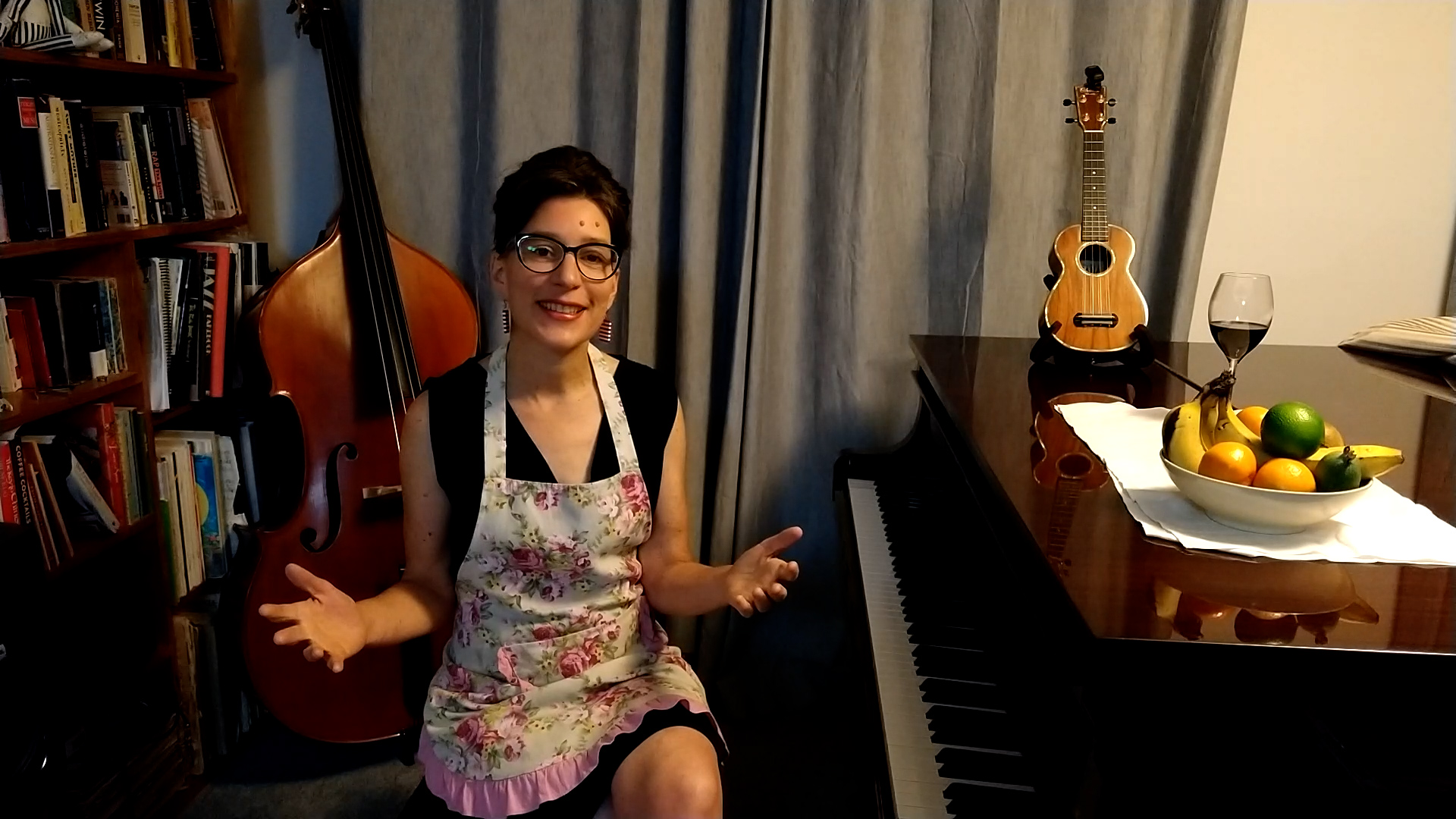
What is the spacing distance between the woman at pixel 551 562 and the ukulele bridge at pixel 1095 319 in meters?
0.72

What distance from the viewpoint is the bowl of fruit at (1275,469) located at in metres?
0.78

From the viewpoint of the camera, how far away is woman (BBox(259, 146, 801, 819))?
1068 millimetres

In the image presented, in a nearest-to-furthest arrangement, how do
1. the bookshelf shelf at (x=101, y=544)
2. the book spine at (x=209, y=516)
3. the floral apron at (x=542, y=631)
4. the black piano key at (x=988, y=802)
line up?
1. the black piano key at (x=988, y=802)
2. the floral apron at (x=542, y=631)
3. the bookshelf shelf at (x=101, y=544)
4. the book spine at (x=209, y=516)

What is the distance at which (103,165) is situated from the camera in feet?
5.30

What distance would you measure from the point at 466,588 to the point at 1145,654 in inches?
31.6

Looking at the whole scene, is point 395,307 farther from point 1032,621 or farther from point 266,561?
point 1032,621

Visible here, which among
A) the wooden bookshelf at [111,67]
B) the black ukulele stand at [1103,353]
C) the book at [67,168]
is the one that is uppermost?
the wooden bookshelf at [111,67]

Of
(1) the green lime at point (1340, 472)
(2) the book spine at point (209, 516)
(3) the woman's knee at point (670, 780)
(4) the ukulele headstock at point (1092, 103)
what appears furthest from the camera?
(2) the book spine at point (209, 516)

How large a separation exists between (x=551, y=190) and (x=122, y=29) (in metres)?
1.03

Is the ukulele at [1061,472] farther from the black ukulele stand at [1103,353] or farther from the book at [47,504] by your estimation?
the book at [47,504]

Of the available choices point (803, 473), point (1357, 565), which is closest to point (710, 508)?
point (803, 473)

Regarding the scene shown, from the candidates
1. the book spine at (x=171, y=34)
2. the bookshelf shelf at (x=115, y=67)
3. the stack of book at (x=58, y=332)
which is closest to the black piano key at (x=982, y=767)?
the stack of book at (x=58, y=332)

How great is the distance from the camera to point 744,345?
1.84 meters

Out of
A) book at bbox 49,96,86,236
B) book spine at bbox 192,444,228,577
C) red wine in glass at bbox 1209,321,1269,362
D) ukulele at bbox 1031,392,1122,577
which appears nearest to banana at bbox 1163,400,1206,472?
ukulele at bbox 1031,392,1122,577
